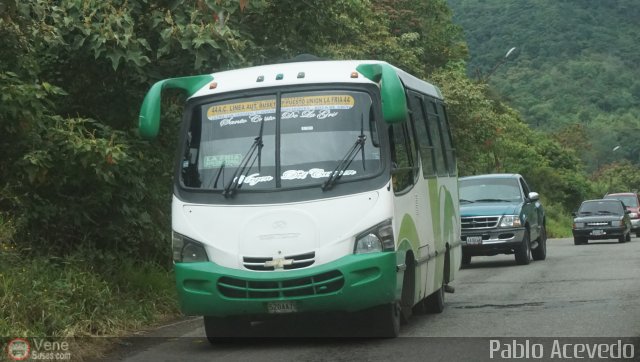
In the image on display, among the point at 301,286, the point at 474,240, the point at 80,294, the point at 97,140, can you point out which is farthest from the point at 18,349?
the point at 474,240

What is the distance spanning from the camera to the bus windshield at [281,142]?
10438mm

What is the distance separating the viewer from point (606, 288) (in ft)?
51.9

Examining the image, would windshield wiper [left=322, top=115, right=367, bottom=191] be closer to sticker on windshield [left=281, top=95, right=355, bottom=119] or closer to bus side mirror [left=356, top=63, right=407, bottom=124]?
sticker on windshield [left=281, top=95, right=355, bottom=119]

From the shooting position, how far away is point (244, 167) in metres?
A: 10.6

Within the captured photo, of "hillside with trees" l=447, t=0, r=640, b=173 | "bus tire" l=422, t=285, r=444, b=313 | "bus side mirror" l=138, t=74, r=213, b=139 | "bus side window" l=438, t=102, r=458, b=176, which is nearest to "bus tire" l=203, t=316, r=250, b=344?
"bus side mirror" l=138, t=74, r=213, b=139

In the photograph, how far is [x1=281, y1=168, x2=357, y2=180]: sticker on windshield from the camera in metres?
10.4

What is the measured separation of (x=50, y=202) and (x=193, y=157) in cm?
314

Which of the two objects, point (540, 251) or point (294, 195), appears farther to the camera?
point (540, 251)

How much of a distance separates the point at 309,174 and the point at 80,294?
9.33 ft

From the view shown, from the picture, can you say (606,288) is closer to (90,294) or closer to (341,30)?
(341,30)

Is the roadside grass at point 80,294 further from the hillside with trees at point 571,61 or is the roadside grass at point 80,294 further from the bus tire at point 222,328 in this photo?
the hillside with trees at point 571,61

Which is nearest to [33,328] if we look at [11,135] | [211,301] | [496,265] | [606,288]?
[211,301]

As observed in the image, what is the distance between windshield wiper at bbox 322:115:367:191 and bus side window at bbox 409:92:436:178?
1728 millimetres

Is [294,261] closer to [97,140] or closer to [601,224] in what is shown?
[97,140]
